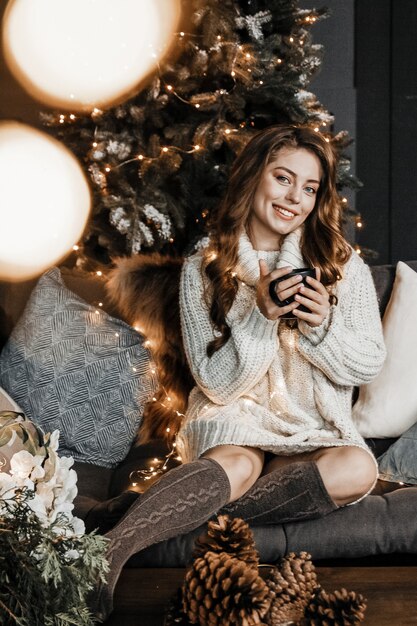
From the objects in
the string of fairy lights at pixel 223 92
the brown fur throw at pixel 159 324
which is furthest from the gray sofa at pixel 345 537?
the string of fairy lights at pixel 223 92

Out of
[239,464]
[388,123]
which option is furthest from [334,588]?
[388,123]

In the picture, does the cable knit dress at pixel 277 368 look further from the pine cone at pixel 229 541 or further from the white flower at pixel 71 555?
the white flower at pixel 71 555


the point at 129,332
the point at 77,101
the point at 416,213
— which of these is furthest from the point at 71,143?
the point at 416,213

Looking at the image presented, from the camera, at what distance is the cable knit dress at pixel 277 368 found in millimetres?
1955

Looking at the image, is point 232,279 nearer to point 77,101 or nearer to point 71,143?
point 71,143

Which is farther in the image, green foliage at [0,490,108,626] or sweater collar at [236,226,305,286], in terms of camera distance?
sweater collar at [236,226,305,286]

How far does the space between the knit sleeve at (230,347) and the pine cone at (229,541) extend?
771mm

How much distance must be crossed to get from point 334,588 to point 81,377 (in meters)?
1.09

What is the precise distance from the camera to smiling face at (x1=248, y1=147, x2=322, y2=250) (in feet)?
6.93

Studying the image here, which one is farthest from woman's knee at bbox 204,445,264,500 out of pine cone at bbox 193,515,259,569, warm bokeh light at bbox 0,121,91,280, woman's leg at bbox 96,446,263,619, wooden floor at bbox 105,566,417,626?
warm bokeh light at bbox 0,121,91,280

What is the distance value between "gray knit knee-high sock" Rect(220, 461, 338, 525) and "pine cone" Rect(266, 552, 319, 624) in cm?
51

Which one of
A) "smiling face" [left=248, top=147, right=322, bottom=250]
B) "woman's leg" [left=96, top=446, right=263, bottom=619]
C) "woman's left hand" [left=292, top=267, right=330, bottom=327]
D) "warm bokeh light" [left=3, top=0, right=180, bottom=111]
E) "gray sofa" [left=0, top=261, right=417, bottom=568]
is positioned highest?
"warm bokeh light" [left=3, top=0, right=180, bottom=111]

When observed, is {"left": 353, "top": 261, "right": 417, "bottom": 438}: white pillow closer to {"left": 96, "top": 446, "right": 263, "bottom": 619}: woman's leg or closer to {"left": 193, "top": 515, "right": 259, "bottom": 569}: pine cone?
{"left": 96, "top": 446, "right": 263, "bottom": 619}: woman's leg

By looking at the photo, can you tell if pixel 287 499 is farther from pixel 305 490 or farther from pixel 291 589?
pixel 291 589
